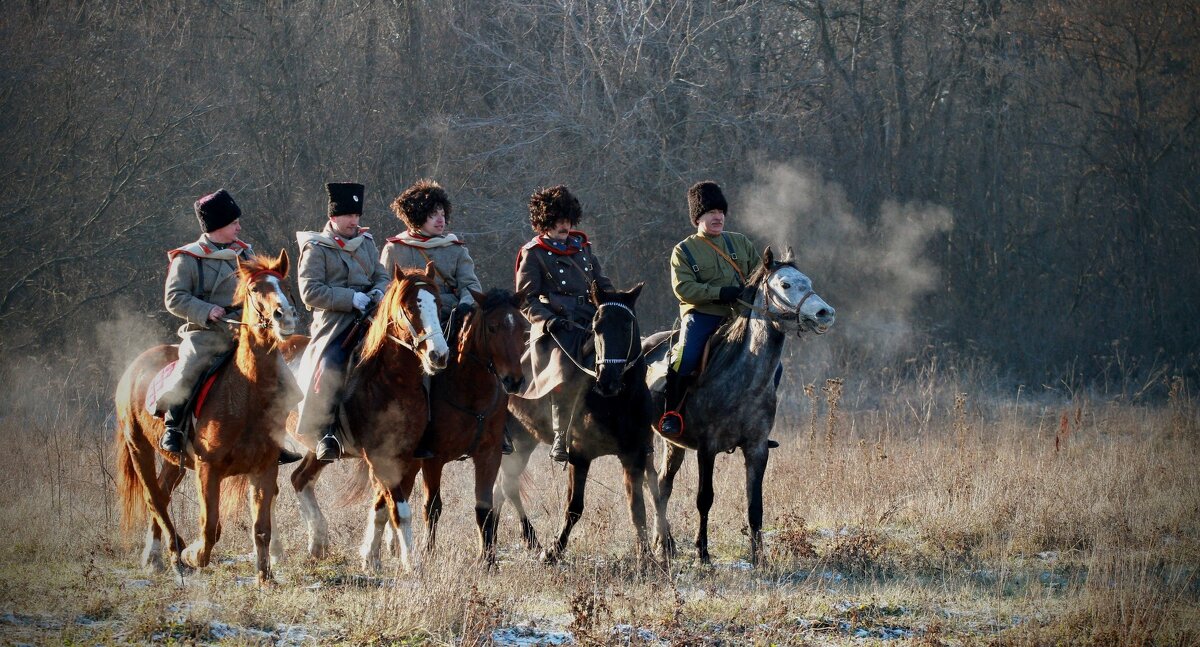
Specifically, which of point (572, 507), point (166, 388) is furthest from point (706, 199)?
point (166, 388)

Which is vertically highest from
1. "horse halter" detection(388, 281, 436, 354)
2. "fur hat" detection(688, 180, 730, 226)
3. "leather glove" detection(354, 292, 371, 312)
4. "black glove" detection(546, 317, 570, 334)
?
"fur hat" detection(688, 180, 730, 226)

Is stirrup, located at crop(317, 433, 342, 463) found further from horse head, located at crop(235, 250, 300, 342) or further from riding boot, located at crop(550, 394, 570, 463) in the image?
riding boot, located at crop(550, 394, 570, 463)

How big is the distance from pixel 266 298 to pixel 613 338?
234 centimetres

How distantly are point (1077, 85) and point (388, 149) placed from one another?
13248 mm

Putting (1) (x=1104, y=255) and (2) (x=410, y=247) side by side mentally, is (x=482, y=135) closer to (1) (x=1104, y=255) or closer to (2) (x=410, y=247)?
(2) (x=410, y=247)

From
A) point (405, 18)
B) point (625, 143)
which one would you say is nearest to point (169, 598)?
point (625, 143)

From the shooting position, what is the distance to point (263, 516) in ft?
24.5

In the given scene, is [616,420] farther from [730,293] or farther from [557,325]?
[730,293]

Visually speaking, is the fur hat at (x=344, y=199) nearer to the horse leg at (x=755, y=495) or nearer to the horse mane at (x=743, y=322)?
the horse mane at (x=743, y=322)

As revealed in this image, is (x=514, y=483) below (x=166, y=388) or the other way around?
below

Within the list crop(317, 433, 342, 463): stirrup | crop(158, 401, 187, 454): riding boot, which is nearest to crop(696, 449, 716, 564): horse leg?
crop(317, 433, 342, 463): stirrup

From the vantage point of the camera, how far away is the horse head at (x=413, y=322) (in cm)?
727

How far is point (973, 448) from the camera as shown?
38.3 ft

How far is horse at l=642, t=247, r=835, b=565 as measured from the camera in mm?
8273
